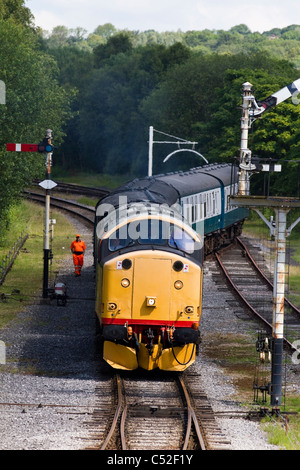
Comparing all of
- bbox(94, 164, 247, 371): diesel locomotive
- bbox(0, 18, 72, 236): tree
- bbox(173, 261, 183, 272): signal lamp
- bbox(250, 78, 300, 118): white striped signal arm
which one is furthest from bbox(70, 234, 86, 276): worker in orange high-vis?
bbox(250, 78, 300, 118): white striped signal arm

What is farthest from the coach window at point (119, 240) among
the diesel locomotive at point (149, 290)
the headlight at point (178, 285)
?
the headlight at point (178, 285)

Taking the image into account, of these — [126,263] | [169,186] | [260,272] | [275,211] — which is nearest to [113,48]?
[260,272]

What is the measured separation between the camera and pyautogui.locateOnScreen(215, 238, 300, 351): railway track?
2193cm

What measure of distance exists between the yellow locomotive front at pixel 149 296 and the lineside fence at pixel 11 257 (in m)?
11.2

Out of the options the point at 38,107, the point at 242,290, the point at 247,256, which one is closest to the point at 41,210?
the point at 38,107

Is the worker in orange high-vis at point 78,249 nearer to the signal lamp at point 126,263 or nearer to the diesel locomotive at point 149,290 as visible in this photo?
the diesel locomotive at point 149,290

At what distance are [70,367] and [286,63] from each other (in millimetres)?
54749

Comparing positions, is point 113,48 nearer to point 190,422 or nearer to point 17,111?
point 17,111

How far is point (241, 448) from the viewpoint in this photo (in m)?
12.0

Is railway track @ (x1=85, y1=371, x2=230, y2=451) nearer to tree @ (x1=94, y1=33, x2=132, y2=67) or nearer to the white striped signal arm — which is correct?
the white striped signal arm

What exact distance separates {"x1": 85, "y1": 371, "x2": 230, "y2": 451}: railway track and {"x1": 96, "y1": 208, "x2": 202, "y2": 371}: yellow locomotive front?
0.49 meters

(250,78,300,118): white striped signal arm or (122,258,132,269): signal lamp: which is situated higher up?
(250,78,300,118): white striped signal arm

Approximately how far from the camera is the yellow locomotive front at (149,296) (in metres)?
15.5
